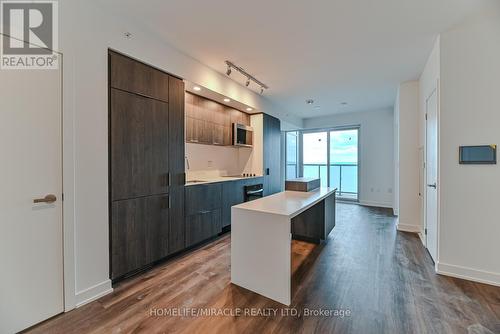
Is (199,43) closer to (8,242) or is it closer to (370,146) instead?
(8,242)

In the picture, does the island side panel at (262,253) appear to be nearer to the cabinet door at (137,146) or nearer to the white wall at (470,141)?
the cabinet door at (137,146)

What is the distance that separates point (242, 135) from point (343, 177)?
13.7 ft

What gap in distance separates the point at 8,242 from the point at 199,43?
2.65 metres

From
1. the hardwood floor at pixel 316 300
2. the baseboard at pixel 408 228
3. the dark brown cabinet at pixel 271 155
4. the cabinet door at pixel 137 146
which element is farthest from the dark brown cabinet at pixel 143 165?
the baseboard at pixel 408 228

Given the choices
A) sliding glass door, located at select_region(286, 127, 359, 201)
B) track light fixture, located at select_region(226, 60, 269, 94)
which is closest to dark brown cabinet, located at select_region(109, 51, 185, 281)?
track light fixture, located at select_region(226, 60, 269, 94)

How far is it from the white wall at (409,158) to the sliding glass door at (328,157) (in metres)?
2.64

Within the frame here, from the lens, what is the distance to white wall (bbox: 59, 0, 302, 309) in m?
1.91

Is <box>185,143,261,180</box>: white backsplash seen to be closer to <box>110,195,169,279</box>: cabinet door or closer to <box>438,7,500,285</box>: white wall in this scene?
<box>110,195,169,279</box>: cabinet door

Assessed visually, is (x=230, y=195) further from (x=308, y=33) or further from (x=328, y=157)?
(x=328, y=157)

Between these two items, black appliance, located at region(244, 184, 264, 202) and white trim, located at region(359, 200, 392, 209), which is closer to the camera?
black appliance, located at region(244, 184, 264, 202)

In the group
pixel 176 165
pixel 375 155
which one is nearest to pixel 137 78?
pixel 176 165

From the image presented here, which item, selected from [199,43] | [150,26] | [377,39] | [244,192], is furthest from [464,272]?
[150,26]

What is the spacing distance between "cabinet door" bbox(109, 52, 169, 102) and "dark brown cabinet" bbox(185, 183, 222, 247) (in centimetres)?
132

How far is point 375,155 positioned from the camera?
6469 mm
